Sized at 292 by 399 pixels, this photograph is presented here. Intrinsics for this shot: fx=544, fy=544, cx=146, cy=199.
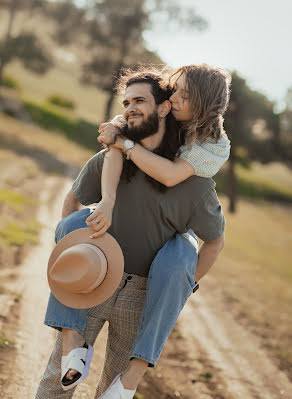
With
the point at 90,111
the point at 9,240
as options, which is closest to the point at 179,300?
the point at 9,240

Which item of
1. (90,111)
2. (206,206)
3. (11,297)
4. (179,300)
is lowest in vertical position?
(90,111)

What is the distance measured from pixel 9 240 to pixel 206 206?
661cm

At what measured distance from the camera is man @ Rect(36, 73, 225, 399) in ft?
10.2

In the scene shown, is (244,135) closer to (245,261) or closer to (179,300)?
(245,261)

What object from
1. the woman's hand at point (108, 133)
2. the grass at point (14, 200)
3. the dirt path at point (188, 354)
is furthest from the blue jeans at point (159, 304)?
the grass at point (14, 200)

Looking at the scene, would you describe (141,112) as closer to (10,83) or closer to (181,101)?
(181,101)

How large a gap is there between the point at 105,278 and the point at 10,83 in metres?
42.8

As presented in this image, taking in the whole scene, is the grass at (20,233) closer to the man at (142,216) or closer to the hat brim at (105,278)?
the man at (142,216)

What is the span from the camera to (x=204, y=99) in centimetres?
307

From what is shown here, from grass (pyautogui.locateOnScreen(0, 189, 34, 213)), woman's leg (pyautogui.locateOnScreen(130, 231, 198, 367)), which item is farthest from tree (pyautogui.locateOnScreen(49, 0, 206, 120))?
woman's leg (pyautogui.locateOnScreen(130, 231, 198, 367))

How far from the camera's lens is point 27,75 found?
5619 cm

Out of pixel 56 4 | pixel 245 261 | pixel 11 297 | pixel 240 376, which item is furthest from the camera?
pixel 56 4

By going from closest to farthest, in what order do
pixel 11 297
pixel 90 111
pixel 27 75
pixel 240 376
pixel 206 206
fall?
pixel 206 206
pixel 240 376
pixel 11 297
pixel 90 111
pixel 27 75

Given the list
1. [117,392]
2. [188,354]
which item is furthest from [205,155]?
[188,354]
